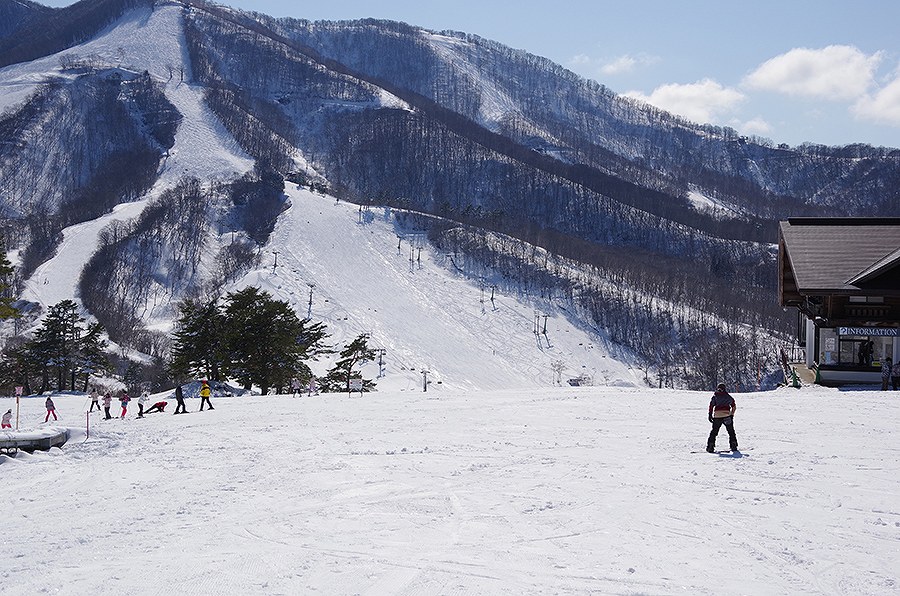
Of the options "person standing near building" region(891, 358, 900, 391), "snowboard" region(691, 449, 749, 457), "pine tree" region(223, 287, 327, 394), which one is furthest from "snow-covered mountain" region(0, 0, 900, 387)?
"snowboard" region(691, 449, 749, 457)

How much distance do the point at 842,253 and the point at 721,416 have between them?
22.9m

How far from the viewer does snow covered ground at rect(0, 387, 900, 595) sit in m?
8.32

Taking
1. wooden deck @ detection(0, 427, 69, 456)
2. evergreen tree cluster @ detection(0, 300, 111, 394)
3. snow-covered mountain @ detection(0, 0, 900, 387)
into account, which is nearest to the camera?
wooden deck @ detection(0, 427, 69, 456)

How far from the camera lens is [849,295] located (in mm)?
32188

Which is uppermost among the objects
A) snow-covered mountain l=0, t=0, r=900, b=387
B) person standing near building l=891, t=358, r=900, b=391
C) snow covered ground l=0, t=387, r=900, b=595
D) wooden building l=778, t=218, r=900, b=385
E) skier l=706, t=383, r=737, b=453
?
snow-covered mountain l=0, t=0, r=900, b=387

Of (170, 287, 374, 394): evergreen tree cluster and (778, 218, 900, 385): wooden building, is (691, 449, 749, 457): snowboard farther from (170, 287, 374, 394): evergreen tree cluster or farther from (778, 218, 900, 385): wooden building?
(170, 287, 374, 394): evergreen tree cluster

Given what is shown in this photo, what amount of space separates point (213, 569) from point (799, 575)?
670 centimetres

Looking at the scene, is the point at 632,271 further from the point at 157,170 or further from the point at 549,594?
the point at 549,594

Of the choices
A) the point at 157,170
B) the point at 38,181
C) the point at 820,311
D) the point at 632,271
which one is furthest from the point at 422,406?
the point at 38,181

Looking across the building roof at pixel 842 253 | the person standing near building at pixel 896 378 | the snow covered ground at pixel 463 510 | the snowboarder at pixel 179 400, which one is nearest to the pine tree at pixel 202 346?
the snowboarder at pixel 179 400

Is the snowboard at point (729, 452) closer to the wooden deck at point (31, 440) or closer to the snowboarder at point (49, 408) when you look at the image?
the wooden deck at point (31, 440)

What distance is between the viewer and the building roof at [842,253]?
31531mm

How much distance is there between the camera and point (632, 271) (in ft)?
447

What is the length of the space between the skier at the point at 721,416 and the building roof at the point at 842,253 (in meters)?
19.4
